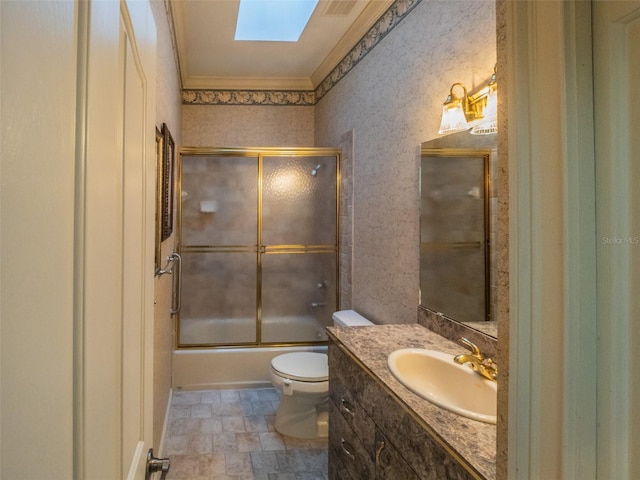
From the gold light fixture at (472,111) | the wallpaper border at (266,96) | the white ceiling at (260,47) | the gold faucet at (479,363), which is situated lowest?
the gold faucet at (479,363)

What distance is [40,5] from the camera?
30cm

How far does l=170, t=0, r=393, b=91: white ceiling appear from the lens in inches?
97.1

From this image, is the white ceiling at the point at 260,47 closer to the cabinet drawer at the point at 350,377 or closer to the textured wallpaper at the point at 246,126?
the textured wallpaper at the point at 246,126

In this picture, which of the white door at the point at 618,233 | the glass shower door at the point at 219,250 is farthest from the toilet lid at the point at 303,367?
the white door at the point at 618,233

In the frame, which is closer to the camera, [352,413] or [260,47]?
[352,413]

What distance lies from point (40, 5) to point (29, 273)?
0.21 meters

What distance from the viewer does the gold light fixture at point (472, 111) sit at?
57.6 inches

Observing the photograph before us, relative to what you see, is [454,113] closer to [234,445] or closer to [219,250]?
[234,445]

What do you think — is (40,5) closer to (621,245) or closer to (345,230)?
(621,245)

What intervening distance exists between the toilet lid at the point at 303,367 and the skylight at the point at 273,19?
7.43 feet

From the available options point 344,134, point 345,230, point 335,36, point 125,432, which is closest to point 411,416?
point 125,432

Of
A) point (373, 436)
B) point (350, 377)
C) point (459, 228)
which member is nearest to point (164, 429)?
point (350, 377)

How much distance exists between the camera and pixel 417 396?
117 centimetres

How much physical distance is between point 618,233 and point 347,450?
139 cm
